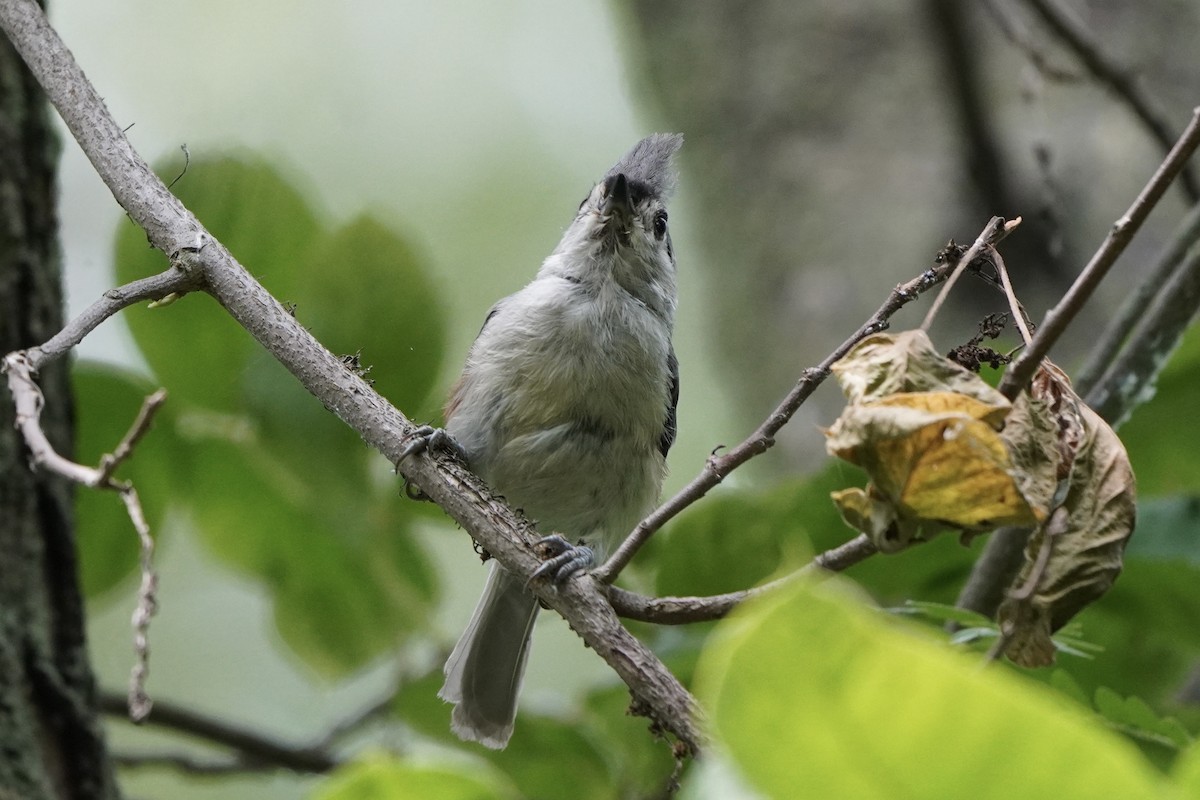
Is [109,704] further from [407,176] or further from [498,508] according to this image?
[407,176]

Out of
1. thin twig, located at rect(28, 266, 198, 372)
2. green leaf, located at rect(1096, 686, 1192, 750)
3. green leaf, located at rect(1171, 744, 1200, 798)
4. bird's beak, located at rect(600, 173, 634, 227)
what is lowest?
green leaf, located at rect(1096, 686, 1192, 750)

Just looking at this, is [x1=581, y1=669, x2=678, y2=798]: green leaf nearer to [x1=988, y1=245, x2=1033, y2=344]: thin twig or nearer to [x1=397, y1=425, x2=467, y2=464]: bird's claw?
[x1=397, y1=425, x2=467, y2=464]: bird's claw

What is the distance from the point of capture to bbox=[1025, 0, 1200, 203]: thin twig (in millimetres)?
2795

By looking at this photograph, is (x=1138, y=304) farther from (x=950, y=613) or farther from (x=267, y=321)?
(x=267, y=321)

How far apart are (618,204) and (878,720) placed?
9.45ft

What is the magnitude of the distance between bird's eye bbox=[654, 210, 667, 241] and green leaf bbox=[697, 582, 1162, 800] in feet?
10.0

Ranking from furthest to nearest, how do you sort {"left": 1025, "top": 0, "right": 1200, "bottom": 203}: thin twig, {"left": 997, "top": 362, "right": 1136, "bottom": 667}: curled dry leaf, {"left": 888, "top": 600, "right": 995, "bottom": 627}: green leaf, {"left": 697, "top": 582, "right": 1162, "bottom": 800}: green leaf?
{"left": 1025, "top": 0, "right": 1200, "bottom": 203}: thin twig → {"left": 888, "top": 600, "right": 995, "bottom": 627}: green leaf → {"left": 997, "top": 362, "right": 1136, "bottom": 667}: curled dry leaf → {"left": 697, "top": 582, "right": 1162, "bottom": 800}: green leaf

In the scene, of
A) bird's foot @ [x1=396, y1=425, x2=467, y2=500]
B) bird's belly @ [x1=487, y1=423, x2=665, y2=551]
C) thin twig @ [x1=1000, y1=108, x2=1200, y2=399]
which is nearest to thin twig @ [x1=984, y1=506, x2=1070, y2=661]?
thin twig @ [x1=1000, y1=108, x2=1200, y2=399]

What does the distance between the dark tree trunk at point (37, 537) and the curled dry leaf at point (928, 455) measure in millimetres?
1707

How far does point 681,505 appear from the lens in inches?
53.3

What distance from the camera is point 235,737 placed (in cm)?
271

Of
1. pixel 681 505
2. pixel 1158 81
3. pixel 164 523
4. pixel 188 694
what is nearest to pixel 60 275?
pixel 164 523

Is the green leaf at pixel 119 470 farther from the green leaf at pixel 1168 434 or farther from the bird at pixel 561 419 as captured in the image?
the green leaf at pixel 1168 434

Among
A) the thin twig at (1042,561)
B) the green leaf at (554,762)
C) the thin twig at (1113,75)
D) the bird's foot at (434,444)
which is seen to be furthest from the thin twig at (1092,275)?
the thin twig at (1113,75)
